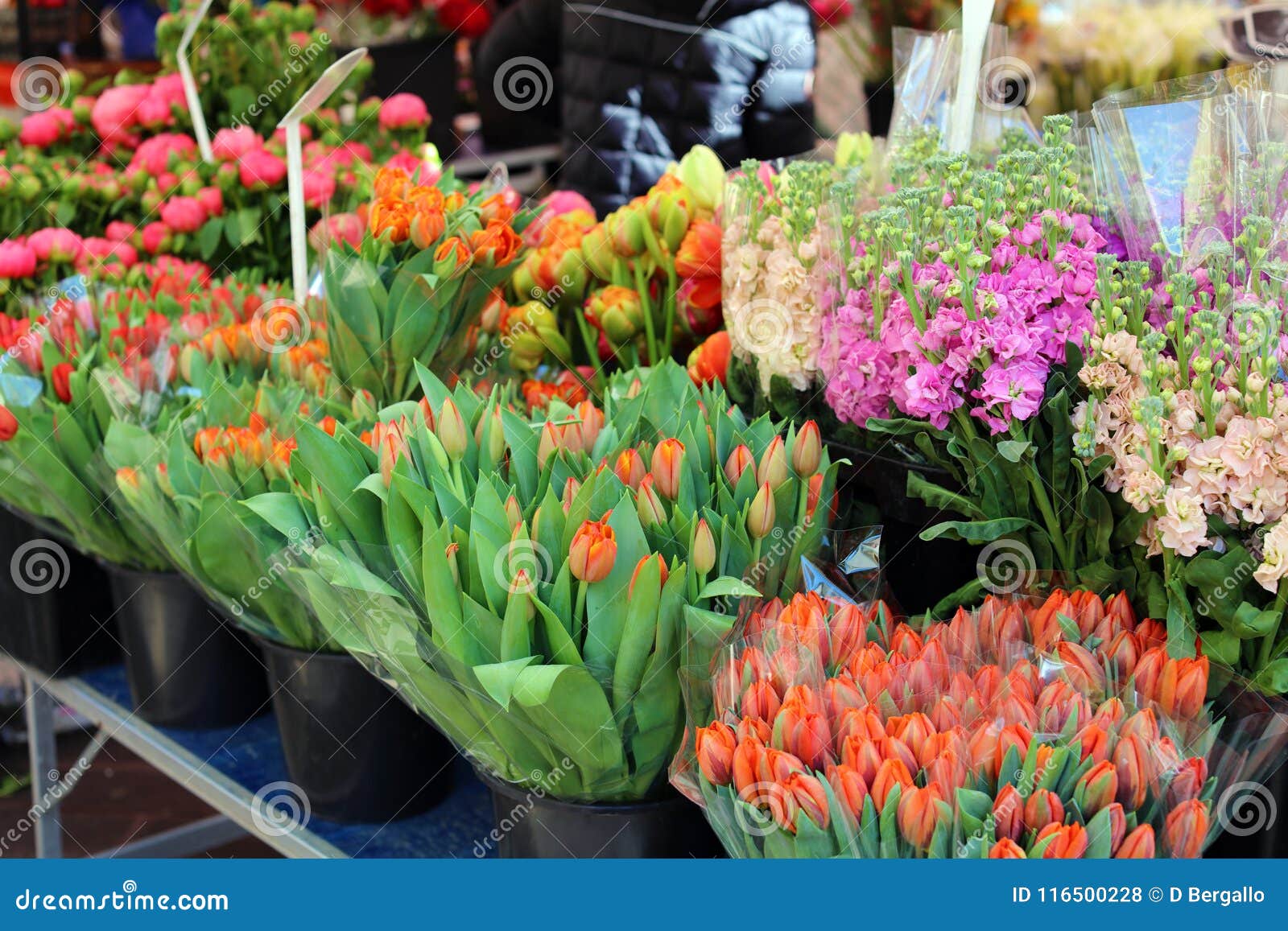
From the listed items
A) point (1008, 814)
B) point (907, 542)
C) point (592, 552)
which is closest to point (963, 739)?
point (1008, 814)

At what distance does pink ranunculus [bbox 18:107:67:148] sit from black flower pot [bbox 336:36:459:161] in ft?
4.01

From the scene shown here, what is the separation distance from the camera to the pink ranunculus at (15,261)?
1750mm

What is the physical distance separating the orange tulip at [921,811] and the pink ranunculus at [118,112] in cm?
182

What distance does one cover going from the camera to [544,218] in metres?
1.45

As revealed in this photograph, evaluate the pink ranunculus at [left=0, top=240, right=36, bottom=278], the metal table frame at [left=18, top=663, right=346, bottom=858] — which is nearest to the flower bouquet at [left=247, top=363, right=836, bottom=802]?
the metal table frame at [left=18, top=663, right=346, bottom=858]

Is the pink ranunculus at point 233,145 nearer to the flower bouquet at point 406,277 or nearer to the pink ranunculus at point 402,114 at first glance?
the pink ranunculus at point 402,114

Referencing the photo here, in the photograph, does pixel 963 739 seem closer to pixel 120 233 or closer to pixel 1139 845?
pixel 1139 845

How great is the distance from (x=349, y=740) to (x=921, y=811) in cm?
62

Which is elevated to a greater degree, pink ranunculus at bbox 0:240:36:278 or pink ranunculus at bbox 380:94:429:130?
pink ranunculus at bbox 380:94:429:130

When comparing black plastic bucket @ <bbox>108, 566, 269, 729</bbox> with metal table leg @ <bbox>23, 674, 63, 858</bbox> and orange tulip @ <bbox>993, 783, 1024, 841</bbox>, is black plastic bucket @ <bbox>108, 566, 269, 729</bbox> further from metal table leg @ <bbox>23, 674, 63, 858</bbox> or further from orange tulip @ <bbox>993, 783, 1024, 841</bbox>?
orange tulip @ <bbox>993, 783, 1024, 841</bbox>

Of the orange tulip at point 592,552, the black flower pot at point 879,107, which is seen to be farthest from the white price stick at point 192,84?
the black flower pot at point 879,107

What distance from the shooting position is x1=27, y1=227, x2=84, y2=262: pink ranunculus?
5.87 ft
